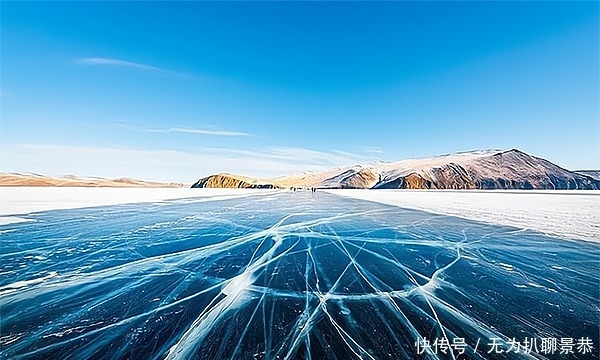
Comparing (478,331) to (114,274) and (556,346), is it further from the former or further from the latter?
(114,274)

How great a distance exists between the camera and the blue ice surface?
102 inches

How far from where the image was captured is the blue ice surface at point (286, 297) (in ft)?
8.51

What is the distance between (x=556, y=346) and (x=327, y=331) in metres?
2.17

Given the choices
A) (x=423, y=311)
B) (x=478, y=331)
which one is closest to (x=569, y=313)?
(x=478, y=331)

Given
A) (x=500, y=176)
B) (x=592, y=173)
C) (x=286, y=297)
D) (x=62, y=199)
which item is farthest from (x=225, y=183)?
(x=592, y=173)

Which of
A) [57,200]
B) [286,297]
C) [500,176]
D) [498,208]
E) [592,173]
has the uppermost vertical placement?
[592,173]

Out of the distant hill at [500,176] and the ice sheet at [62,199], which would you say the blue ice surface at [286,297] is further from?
the distant hill at [500,176]

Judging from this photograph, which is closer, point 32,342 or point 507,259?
point 32,342

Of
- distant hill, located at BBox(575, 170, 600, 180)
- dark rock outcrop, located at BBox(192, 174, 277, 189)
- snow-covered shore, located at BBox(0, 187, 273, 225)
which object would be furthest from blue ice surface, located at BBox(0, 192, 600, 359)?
dark rock outcrop, located at BBox(192, 174, 277, 189)

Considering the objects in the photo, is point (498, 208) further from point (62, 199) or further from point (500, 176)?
point (500, 176)

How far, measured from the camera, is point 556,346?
261 cm

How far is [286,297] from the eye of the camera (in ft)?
11.9

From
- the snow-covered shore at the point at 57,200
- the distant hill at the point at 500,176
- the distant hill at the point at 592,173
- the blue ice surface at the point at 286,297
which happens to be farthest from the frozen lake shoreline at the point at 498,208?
the distant hill at the point at 592,173

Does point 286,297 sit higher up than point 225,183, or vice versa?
point 225,183
